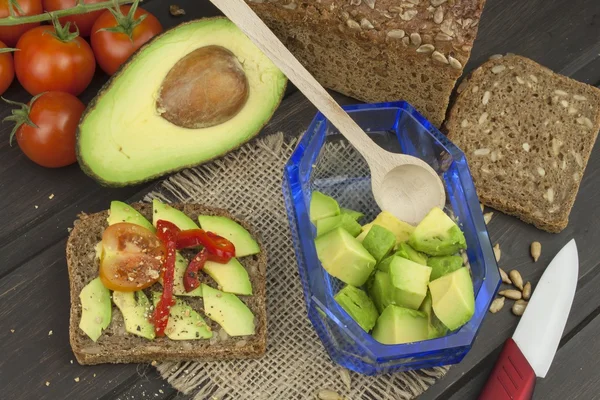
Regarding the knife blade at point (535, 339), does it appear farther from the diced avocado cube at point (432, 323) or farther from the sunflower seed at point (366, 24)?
the sunflower seed at point (366, 24)

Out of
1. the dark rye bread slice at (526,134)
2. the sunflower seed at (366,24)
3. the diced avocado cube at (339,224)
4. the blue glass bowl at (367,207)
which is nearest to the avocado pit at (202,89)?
the blue glass bowl at (367,207)

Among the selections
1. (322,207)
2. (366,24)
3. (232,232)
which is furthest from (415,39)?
(232,232)

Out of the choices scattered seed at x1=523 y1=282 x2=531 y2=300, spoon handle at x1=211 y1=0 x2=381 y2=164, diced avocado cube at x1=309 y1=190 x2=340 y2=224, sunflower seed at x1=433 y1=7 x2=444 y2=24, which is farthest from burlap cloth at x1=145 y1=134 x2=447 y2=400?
sunflower seed at x1=433 y1=7 x2=444 y2=24

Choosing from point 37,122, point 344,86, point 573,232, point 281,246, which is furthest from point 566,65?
point 37,122

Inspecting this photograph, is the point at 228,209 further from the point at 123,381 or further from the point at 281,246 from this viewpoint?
the point at 123,381

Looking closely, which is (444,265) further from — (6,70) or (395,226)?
(6,70)

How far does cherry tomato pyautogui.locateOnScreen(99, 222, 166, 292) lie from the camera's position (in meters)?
2.30

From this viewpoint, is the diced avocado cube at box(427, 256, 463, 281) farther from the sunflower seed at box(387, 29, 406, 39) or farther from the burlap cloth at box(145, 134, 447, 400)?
the sunflower seed at box(387, 29, 406, 39)

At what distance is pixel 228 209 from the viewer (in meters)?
2.62

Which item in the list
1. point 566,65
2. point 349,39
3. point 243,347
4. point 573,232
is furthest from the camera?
point 566,65

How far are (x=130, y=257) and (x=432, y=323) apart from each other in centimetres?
87

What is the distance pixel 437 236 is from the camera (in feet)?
7.12

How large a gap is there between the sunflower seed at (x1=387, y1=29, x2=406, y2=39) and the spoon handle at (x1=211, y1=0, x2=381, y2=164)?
0.89ft

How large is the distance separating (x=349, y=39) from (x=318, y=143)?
35cm
